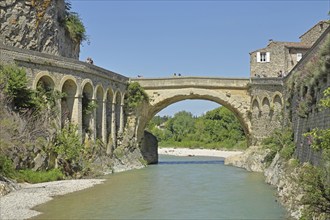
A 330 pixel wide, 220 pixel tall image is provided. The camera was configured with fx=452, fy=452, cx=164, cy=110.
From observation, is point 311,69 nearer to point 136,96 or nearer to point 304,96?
point 304,96

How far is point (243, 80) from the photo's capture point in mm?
39156

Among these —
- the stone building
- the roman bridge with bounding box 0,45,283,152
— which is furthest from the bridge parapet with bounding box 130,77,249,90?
the stone building

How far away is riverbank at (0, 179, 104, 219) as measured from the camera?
15828 millimetres

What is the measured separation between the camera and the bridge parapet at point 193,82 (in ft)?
128

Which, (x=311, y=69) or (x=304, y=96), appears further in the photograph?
(x=304, y=96)

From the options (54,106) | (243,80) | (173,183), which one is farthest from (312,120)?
(243,80)

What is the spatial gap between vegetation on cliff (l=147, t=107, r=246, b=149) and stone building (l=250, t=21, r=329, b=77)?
893 inches

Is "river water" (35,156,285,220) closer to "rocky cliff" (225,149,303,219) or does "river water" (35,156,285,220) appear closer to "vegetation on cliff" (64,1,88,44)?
"rocky cliff" (225,149,303,219)

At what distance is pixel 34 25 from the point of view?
3234 cm

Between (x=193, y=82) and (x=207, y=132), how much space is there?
44516 millimetres

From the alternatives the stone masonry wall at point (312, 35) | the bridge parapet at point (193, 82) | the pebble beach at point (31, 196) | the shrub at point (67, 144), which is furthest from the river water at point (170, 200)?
the stone masonry wall at point (312, 35)

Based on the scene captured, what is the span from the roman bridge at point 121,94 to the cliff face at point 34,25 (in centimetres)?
496

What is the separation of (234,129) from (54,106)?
5229 centimetres

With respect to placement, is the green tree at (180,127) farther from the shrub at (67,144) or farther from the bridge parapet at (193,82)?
the shrub at (67,144)
